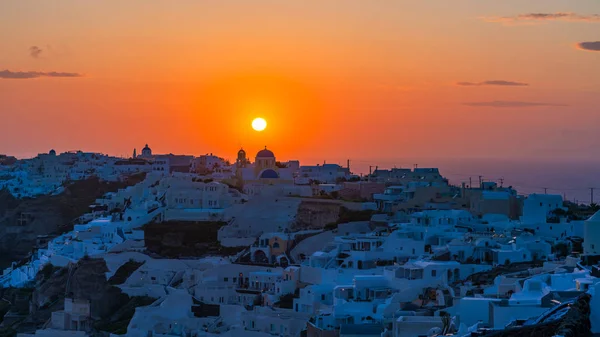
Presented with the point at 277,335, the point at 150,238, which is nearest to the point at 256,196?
the point at 150,238

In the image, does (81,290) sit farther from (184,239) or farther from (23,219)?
(23,219)

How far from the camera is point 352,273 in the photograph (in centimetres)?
3409

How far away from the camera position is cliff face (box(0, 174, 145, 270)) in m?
61.4

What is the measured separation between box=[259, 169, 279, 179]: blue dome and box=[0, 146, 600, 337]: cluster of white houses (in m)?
0.24

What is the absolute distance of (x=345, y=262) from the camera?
35625 millimetres

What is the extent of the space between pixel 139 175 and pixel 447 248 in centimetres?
3697

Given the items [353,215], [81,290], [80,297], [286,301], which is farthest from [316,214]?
[286,301]

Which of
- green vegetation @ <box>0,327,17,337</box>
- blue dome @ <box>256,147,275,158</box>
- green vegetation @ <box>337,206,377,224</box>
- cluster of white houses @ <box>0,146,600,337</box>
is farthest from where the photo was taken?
blue dome @ <box>256,147,275,158</box>

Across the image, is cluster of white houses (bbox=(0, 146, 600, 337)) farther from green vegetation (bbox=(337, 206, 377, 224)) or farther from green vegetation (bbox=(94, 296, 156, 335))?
green vegetation (bbox=(337, 206, 377, 224))

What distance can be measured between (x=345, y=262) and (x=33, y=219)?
30677 mm

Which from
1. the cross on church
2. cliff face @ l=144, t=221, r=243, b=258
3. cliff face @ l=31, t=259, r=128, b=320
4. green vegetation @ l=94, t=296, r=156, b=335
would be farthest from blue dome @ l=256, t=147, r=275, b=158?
green vegetation @ l=94, t=296, r=156, b=335

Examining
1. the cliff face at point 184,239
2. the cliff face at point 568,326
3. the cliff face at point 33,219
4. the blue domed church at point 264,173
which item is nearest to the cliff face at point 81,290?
the cliff face at point 184,239

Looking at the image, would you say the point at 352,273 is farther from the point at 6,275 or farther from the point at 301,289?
the point at 6,275

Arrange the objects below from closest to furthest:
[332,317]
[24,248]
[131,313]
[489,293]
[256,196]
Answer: [489,293] → [332,317] → [131,313] → [256,196] → [24,248]
